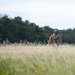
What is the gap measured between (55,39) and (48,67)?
7.49m

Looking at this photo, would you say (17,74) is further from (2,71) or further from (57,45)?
(57,45)

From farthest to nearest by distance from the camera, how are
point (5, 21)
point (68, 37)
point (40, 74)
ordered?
point (68, 37), point (5, 21), point (40, 74)

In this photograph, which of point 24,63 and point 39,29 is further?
point 39,29

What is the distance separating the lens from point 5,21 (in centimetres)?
7400

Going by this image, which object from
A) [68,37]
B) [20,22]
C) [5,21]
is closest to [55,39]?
[5,21]

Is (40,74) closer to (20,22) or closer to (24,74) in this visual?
(24,74)

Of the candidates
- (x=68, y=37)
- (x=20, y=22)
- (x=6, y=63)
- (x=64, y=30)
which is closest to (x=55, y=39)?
(x=6, y=63)

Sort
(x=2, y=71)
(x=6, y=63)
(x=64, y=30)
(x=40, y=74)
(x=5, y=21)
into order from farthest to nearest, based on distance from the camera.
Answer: (x=64, y=30), (x=5, y=21), (x=6, y=63), (x=2, y=71), (x=40, y=74)

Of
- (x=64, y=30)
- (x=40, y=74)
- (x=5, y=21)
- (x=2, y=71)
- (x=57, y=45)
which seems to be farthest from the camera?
(x=64, y=30)

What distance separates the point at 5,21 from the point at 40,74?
66.6 metres

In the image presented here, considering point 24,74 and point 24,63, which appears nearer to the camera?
point 24,74

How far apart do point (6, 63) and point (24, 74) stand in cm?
215

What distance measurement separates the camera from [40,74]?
7828mm

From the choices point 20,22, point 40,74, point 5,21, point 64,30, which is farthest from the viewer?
point 64,30
